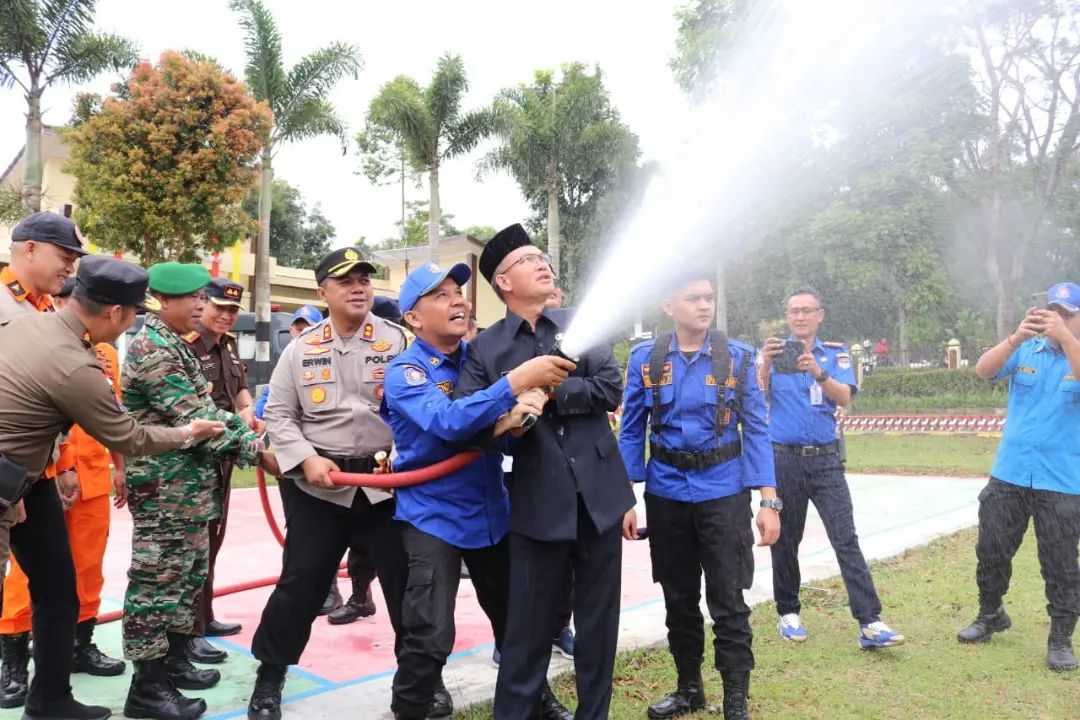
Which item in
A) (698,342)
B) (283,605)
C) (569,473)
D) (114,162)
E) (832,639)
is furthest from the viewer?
(114,162)

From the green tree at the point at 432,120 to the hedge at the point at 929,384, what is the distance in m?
15.5

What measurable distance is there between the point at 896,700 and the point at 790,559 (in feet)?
3.82

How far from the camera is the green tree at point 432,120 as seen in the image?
22641 millimetres

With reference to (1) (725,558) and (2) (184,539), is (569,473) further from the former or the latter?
(2) (184,539)

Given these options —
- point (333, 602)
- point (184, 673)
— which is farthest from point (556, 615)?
point (333, 602)

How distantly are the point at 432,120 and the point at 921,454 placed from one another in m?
15.0

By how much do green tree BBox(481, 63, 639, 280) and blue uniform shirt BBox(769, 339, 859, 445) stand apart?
17253 millimetres

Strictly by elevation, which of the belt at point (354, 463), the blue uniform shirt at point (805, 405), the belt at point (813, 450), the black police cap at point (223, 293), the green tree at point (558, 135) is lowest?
the belt at point (813, 450)

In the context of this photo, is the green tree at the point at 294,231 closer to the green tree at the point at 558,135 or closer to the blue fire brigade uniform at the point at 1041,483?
the green tree at the point at 558,135

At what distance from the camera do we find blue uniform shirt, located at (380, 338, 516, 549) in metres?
3.37

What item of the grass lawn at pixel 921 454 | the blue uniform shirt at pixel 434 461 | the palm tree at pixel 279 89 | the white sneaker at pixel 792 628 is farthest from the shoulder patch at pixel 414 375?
the palm tree at pixel 279 89

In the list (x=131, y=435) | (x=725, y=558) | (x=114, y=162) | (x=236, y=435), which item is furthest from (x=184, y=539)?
(x=114, y=162)

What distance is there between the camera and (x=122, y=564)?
6902 mm

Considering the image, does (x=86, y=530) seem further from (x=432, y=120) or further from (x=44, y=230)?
(x=432, y=120)
